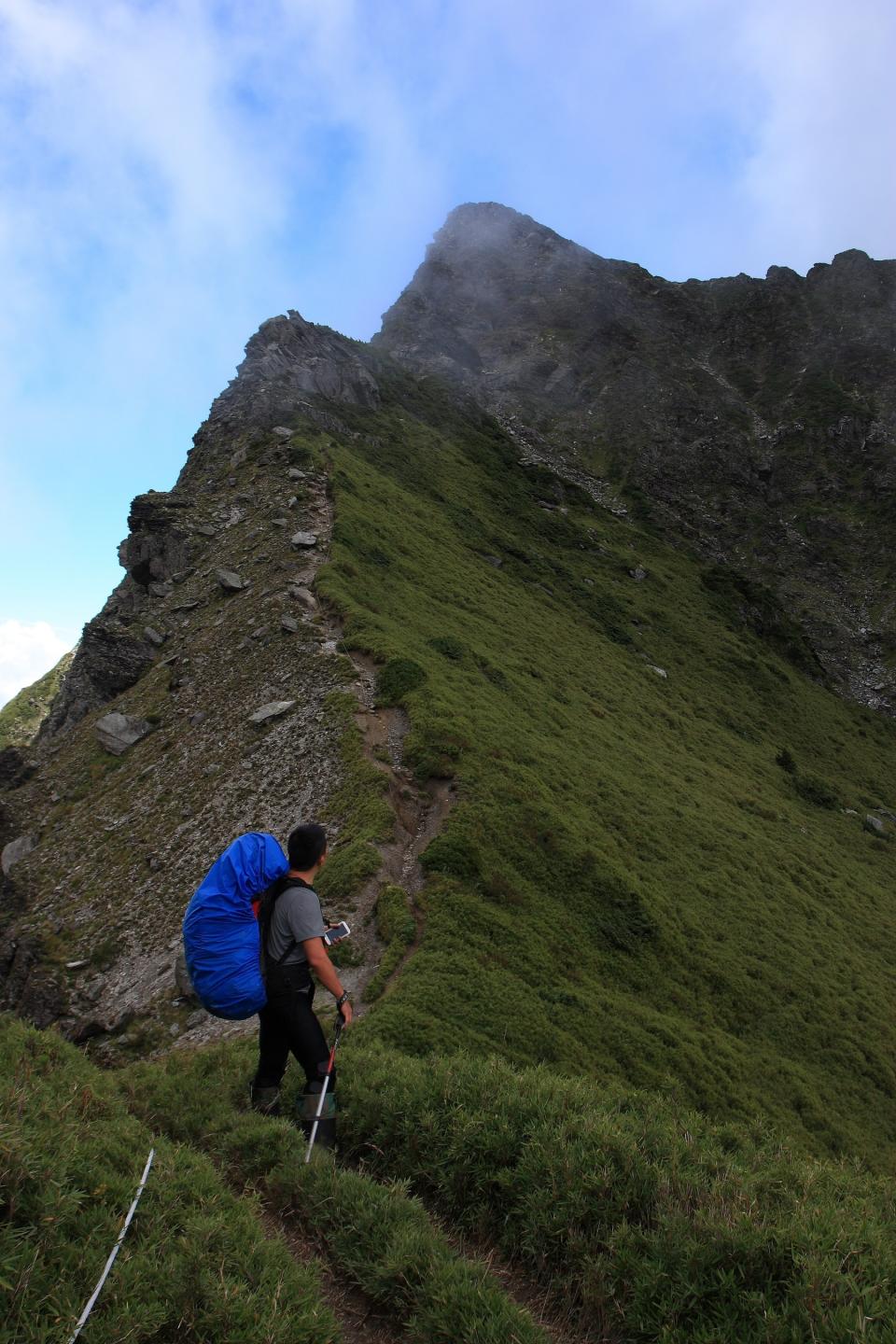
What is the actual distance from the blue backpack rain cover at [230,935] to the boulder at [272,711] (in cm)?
1526

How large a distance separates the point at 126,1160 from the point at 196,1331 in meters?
1.94

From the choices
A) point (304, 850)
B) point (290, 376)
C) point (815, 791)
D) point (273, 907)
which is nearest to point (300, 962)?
point (273, 907)

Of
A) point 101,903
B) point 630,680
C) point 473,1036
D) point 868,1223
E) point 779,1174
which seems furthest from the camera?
point 630,680

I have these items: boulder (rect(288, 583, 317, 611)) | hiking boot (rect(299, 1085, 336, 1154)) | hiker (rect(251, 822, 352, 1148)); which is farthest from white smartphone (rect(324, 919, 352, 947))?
boulder (rect(288, 583, 317, 611))

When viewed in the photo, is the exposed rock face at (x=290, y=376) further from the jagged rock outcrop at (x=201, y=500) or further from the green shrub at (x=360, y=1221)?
the green shrub at (x=360, y=1221)

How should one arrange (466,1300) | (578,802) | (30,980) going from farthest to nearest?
(578,802)
(30,980)
(466,1300)

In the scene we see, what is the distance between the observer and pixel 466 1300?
15.5 feet

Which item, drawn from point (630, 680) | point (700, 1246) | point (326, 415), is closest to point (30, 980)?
point (700, 1246)

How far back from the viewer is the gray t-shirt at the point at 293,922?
23.1ft

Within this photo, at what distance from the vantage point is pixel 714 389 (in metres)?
98.1

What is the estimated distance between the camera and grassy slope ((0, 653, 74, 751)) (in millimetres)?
65000

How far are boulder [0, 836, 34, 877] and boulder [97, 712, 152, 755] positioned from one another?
4.06 meters

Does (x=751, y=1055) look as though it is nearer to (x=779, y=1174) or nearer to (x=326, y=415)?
(x=779, y=1174)

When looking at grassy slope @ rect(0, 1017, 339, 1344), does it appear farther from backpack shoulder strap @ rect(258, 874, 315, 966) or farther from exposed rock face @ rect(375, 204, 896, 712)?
exposed rock face @ rect(375, 204, 896, 712)
